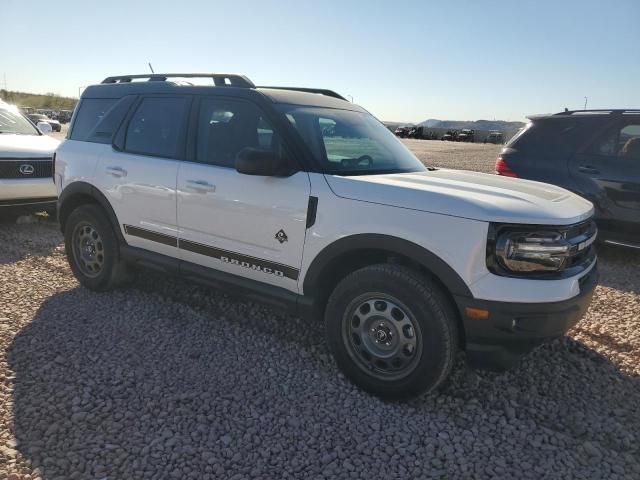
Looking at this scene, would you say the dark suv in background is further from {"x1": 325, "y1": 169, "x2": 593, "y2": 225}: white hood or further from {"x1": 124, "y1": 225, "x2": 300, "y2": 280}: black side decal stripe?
{"x1": 124, "y1": 225, "x2": 300, "y2": 280}: black side decal stripe

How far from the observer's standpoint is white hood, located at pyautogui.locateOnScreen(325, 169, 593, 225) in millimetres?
2764

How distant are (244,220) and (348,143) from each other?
958 millimetres

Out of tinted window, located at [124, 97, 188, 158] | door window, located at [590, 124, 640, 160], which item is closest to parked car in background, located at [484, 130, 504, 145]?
door window, located at [590, 124, 640, 160]

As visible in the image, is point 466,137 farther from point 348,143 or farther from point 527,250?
point 527,250

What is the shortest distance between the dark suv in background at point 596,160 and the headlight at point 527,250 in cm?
371

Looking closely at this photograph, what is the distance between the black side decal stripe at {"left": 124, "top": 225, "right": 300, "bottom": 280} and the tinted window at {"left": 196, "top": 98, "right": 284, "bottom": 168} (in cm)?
63

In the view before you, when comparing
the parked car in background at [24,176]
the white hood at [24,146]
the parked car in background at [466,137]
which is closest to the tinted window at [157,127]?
the white hood at [24,146]

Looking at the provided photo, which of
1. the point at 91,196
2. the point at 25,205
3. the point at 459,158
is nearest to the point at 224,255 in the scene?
the point at 91,196

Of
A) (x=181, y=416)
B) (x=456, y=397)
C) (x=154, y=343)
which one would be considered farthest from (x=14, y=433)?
(x=456, y=397)

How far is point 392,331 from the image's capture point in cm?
310

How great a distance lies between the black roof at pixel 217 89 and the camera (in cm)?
384

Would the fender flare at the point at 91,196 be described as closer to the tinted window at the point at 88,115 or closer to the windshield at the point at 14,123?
the tinted window at the point at 88,115

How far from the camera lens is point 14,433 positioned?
2.74 meters

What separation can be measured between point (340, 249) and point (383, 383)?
0.84m
